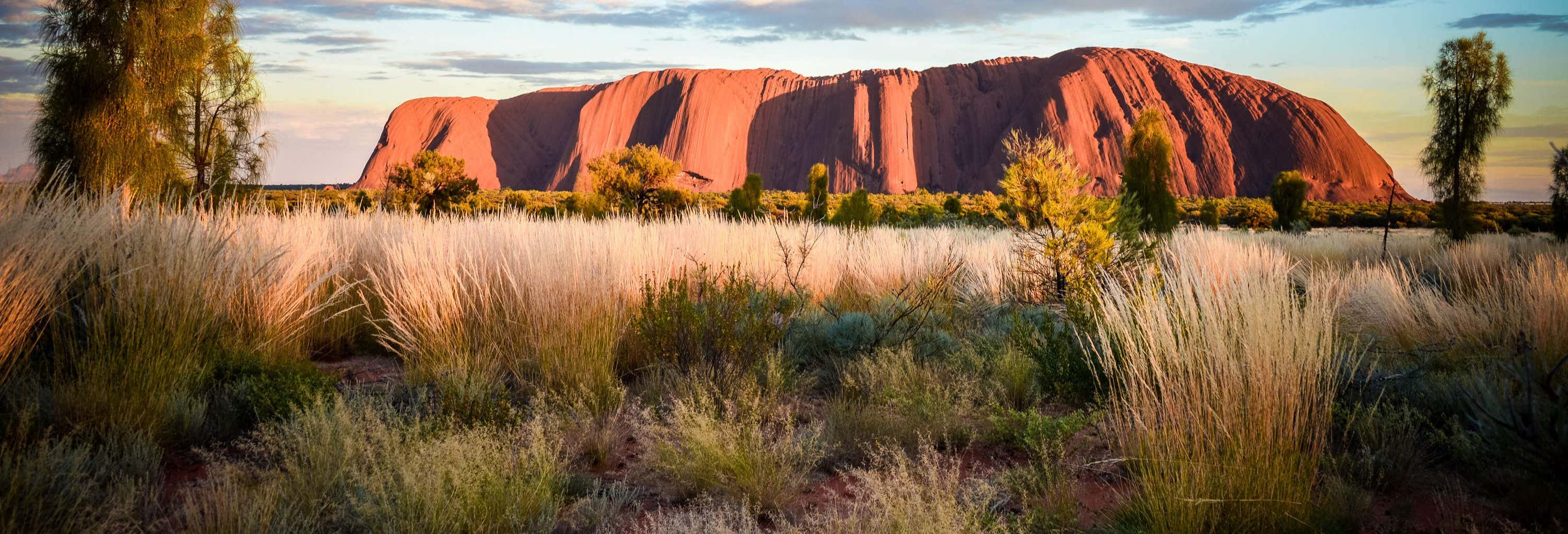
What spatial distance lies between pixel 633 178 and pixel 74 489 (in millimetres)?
24213

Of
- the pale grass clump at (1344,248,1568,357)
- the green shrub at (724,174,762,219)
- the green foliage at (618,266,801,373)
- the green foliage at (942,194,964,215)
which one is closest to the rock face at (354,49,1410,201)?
the green foliage at (942,194,964,215)

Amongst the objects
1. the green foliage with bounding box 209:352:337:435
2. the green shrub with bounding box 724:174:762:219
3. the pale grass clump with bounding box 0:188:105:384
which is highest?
the green shrub with bounding box 724:174:762:219

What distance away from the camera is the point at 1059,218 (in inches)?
265

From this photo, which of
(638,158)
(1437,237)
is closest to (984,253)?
(1437,237)

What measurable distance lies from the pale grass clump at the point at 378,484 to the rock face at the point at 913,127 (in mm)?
77465

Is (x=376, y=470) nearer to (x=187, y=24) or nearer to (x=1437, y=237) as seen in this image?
(x=187, y=24)

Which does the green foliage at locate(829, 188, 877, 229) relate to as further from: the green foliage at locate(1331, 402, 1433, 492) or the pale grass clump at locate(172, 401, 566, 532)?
the pale grass clump at locate(172, 401, 566, 532)

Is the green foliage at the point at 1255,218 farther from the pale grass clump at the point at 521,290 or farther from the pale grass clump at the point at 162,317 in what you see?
the pale grass clump at the point at 162,317

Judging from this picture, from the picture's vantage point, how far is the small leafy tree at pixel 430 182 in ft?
78.8

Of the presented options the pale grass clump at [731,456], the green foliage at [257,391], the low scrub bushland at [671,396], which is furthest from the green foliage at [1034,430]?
the green foliage at [257,391]

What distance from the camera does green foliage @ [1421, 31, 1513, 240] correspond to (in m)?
13.0

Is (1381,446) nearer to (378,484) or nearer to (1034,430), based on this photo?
(1034,430)

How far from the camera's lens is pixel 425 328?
16.0 feet

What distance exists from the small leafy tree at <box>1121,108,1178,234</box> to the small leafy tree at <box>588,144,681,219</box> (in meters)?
16.3
